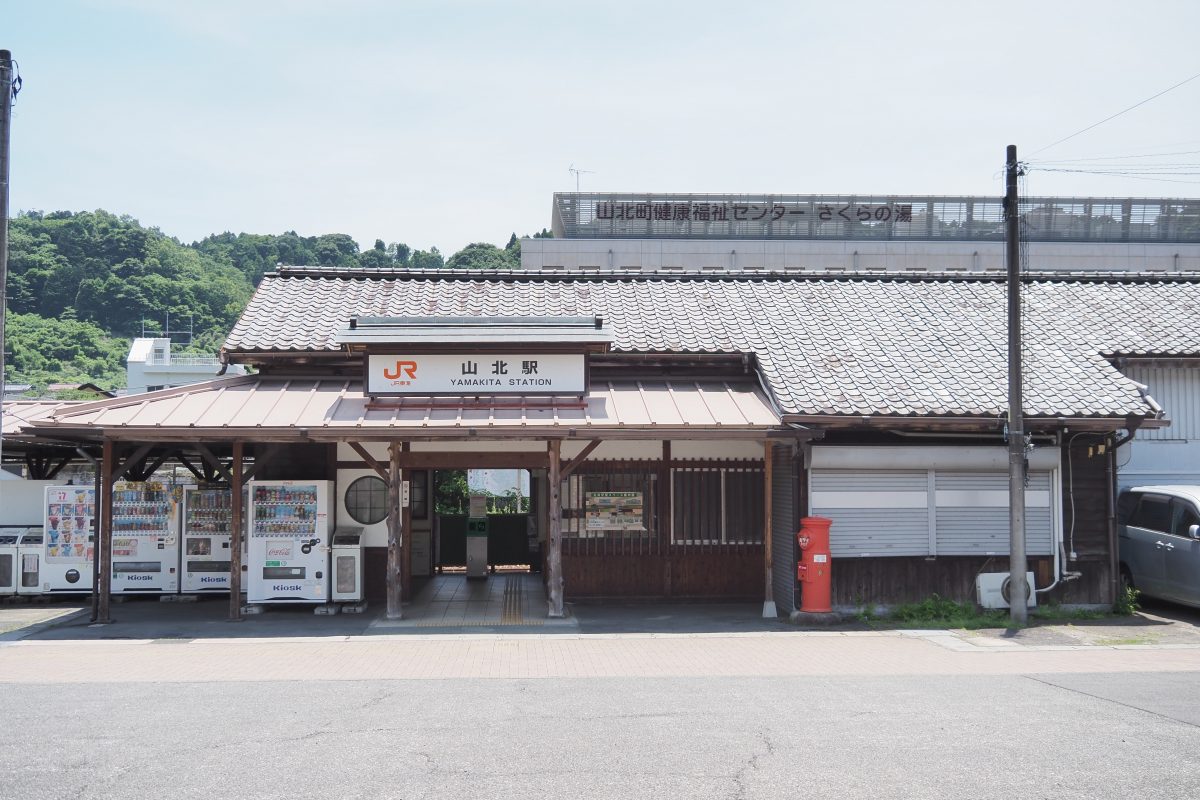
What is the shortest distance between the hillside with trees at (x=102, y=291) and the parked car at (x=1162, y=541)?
225 feet

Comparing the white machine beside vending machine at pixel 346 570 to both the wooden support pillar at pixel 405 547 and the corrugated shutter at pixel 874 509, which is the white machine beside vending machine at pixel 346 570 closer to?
the wooden support pillar at pixel 405 547

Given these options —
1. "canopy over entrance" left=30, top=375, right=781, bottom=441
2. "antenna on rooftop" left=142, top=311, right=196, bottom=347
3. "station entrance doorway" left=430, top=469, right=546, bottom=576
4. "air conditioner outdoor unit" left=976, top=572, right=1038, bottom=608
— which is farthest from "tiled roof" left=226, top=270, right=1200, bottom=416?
"antenna on rooftop" left=142, top=311, right=196, bottom=347

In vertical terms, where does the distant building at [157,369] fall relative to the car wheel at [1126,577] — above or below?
above

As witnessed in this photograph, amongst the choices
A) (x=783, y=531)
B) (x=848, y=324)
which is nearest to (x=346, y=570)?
(x=783, y=531)

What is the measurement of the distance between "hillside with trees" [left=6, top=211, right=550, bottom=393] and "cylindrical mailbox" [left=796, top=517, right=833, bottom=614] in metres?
69.2

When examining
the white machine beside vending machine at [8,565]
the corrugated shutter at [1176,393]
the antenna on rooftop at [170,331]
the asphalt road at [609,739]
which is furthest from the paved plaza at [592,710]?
the antenna on rooftop at [170,331]

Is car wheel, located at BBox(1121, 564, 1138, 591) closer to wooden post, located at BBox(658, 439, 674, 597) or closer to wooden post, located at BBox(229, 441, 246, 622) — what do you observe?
wooden post, located at BBox(658, 439, 674, 597)

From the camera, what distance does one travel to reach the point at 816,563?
13.5 m

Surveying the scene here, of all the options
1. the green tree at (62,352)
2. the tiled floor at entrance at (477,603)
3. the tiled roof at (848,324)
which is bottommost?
the tiled floor at entrance at (477,603)

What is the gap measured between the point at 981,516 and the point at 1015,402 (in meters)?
2.01

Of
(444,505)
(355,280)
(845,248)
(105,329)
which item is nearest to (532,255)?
(845,248)

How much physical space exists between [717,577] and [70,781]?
1059cm

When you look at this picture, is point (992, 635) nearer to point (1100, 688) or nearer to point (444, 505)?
point (1100, 688)

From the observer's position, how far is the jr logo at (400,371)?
14195 mm
